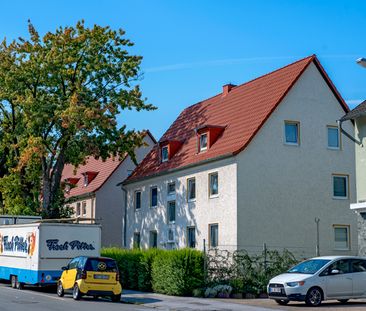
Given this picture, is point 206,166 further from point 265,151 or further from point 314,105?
point 314,105

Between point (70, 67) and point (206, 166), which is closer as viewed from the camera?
point (206, 166)

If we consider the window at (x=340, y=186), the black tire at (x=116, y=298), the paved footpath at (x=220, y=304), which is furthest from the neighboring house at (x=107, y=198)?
the black tire at (x=116, y=298)

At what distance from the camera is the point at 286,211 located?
103 feet

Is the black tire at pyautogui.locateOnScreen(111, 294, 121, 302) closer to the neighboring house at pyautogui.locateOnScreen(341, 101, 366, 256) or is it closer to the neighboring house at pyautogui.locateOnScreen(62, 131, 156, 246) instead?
the neighboring house at pyautogui.locateOnScreen(341, 101, 366, 256)

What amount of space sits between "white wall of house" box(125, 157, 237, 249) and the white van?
666cm

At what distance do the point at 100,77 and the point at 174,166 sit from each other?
26.7 ft

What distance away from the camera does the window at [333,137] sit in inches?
1326

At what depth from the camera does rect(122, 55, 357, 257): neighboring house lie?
101ft

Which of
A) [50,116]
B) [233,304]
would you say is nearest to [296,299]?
[233,304]

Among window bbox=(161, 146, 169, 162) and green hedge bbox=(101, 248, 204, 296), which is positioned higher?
window bbox=(161, 146, 169, 162)

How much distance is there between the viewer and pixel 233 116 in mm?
35281

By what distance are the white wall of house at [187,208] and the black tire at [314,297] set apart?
29.0ft

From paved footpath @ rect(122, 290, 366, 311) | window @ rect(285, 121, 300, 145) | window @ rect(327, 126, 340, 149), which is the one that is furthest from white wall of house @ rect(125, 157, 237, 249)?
paved footpath @ rect(122, 290, 366, 311)

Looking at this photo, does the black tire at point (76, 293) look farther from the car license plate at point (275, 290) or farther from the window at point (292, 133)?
the window at point (292, 133)
